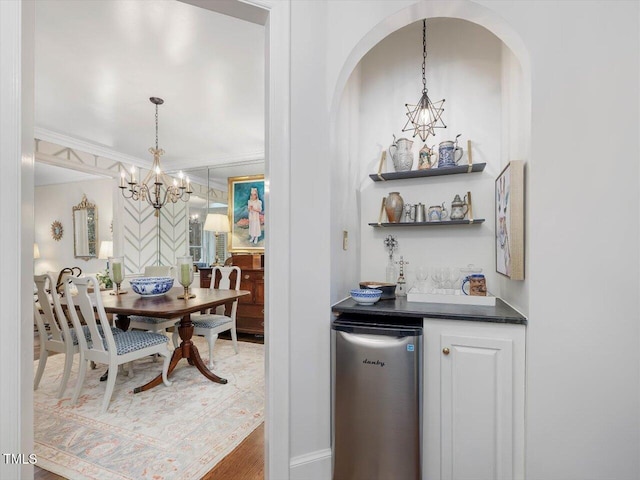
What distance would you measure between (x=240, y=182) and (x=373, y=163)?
3.37m

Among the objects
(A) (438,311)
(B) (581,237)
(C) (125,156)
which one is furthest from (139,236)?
(B) (581,237)

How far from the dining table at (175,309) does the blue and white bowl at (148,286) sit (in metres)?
0.05

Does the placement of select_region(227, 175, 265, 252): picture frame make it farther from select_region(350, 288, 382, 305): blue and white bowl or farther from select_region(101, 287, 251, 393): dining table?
select_region(350, 288, 382, 305): blue and white bowl

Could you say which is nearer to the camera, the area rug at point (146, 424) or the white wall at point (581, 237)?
the white wall at point (581, 237)

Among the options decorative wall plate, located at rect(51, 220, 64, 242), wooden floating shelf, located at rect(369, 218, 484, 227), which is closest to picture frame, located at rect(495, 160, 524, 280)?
wooden floating shelf, located at rect(369, 218, 484, 227)

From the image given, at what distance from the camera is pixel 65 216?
6.18 m

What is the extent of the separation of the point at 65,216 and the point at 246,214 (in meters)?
3.94

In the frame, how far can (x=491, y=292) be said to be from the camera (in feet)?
7.14

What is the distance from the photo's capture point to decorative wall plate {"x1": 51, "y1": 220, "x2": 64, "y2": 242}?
6.19 m

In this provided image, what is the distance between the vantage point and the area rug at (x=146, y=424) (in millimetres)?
1804

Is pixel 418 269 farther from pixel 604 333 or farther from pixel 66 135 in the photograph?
pixel 66 135

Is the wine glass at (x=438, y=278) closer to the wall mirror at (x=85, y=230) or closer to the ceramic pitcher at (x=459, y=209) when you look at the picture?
the ceramic pitcher at (x=459, y=209)

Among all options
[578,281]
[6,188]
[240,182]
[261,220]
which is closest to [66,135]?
[240,182]

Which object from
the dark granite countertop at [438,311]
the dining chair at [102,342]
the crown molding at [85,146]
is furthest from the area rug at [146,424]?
the crown molding at [85,146]
